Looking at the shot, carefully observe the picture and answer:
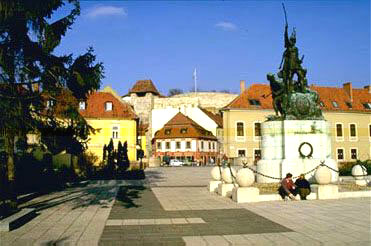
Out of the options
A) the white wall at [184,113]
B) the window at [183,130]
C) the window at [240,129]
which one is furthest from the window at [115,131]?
the white wall at [184,113]

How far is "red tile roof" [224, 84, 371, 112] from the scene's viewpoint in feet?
205

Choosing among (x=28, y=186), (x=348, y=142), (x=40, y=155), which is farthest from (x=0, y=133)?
(x=348, y=142)

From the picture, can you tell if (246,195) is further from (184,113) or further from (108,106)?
(184,113)

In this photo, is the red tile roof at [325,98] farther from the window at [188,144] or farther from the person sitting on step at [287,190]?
the person sitting on step at [287,190]

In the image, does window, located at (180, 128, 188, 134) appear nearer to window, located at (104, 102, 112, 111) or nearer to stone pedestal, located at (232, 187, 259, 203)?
window, located at (104, 102, 112, 111)

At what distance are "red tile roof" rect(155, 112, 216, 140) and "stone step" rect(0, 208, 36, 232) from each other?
199 ft

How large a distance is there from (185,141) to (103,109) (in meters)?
17.6

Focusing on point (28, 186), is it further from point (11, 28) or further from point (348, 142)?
point (348, 142)

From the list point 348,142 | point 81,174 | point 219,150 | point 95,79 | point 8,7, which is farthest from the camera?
point 219,150

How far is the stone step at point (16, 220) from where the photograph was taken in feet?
31.9

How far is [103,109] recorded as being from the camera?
60188 millimetres

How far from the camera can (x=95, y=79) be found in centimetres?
1430

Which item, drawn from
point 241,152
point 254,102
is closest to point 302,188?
point 241,152

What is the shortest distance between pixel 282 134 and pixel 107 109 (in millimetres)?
43732
